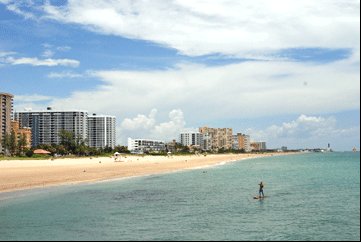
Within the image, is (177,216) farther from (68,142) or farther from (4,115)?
(4,115)

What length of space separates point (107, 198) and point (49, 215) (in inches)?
365

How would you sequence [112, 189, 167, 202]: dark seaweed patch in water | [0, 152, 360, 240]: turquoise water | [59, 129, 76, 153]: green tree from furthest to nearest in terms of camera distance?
[59, 129, 76, 153]: green tree → [112, 189, 167, 202]: dark seaweed patch in water → [0, 152, 360, 240]: turquoise water

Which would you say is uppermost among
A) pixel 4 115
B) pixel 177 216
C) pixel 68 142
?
pixel 4 115

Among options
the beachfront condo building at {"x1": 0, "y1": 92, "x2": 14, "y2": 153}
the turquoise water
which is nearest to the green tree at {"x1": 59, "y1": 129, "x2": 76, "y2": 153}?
the beachfront condo building at {"x1": 0, "y1": 92, "x2": 14, "y2": 153}

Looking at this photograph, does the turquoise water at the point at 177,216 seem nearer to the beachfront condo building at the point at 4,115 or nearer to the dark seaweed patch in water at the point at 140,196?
the dark seaweed patch in water at the point at 140,196

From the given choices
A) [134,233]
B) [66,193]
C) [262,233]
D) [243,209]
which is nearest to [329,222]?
[262,233]

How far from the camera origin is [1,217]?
2720cm

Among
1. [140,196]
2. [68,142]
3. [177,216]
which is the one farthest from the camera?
[68,142]

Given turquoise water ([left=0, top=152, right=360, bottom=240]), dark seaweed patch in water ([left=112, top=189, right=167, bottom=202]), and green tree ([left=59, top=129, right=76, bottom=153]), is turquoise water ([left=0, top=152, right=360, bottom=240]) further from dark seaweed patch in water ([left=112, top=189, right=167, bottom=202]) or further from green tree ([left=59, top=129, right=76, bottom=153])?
green tree ([left=59, top=129, right=76, bottom=153])

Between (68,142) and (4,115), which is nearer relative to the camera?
(68,142)

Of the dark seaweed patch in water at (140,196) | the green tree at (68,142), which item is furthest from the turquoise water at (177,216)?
the green tree at (68,142)

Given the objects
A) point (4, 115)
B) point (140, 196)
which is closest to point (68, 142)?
point (4, 115)

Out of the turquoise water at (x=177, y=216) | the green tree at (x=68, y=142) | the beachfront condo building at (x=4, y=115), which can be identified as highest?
the beachfront condo building at (x=4, y=115)

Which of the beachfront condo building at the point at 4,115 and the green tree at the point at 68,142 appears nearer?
the green tree at the point at 68,142
